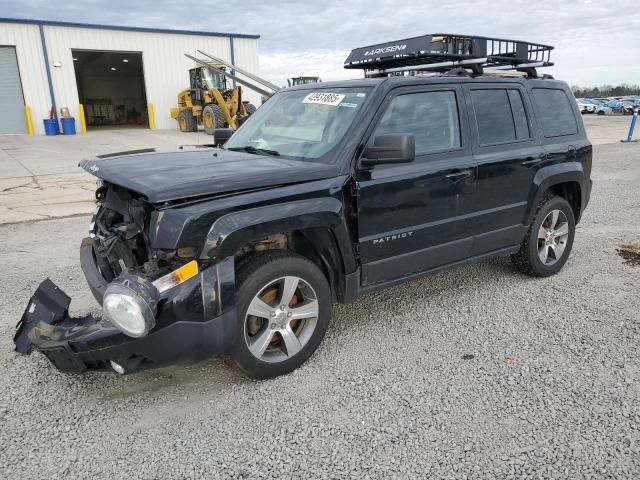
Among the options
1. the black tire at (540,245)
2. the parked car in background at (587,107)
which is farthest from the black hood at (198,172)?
the parked car in background at (587,107)

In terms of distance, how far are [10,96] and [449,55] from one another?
80.4ft

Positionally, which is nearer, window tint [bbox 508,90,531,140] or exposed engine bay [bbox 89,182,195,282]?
exposed engine bay [bbox 89,182,195,282]

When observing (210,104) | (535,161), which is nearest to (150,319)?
(535,161)

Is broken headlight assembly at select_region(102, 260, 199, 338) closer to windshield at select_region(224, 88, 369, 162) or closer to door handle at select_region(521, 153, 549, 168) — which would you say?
windshield at select_region(224, 88, 369, 162)

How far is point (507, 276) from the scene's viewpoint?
4945mm

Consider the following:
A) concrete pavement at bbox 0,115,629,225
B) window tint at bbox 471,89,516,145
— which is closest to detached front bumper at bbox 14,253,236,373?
window tint at bbox 471,89,516,145

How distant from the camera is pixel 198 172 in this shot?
2945 mm

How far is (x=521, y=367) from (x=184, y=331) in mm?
2164

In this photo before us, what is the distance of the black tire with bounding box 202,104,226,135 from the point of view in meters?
20.3

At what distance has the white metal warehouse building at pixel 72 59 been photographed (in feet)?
74.2

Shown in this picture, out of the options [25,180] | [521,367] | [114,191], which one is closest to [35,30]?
[25,180]

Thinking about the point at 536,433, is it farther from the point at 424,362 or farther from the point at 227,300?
the point at 227,300

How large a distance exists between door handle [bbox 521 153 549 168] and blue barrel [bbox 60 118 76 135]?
23725mm

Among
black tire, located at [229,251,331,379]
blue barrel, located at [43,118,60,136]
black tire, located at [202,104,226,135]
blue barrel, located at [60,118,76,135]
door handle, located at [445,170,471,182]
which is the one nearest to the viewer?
black tire, located at [229,251,331,379]
